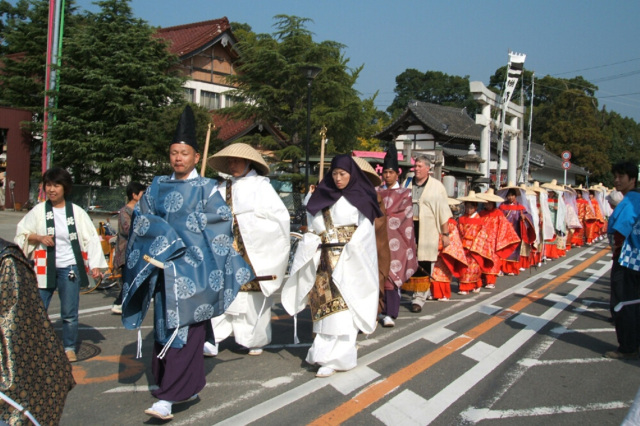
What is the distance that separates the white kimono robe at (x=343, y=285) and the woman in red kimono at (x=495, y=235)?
5271 millimetres

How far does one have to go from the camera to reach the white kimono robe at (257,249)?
17.1 feet

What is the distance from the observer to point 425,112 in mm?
35531

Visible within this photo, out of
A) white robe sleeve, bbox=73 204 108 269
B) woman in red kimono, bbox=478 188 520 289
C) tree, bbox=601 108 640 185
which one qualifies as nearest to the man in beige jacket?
woman in red kimono, bbox=478 188 520 289

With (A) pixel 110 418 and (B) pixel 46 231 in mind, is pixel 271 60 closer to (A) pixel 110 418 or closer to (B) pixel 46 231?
(B) pixel 46 231

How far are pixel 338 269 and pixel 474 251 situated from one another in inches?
201

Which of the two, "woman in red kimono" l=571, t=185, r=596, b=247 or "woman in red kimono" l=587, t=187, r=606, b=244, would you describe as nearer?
"woman in red kimono" l=571, t=185, r=596, b=247

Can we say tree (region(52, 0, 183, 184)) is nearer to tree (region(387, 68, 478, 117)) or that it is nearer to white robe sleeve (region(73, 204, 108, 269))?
white robe sleeve (region(73, 204, 108, 269))

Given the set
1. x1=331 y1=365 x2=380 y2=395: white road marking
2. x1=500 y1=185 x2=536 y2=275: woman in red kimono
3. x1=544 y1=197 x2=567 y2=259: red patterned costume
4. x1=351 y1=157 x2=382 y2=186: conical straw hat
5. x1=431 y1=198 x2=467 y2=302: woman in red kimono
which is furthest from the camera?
x1=544 y1=197 x2=567 y2=259: red patterned costume

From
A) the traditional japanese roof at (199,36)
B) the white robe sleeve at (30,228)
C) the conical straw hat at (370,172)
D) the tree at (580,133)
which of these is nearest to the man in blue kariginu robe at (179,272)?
the white robe sleeve at (30,228)

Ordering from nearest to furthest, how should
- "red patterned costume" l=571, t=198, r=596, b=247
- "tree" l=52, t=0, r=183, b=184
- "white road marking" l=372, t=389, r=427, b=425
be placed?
"white road marking" l=372, t=389, r=427, b=425, "red patterned costume" l=571, t=198, r=596, b=247, "tree" l=52, t=0, r=183, b=184

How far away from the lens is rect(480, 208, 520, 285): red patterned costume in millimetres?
9727

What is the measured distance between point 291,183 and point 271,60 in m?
4.33

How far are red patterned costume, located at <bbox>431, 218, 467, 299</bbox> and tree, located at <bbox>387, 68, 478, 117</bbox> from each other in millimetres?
58636

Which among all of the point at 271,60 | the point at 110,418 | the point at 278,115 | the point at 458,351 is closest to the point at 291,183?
the point at 278,115
